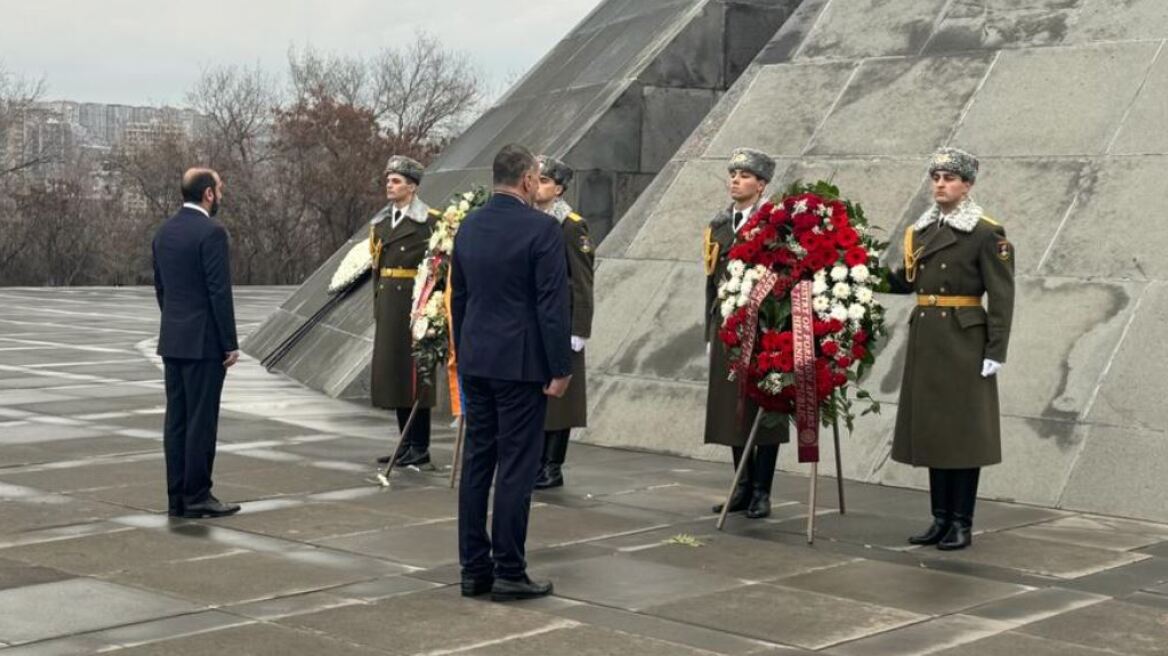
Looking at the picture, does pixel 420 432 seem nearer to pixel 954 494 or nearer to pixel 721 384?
pixel 721 384

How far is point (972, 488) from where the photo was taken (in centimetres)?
880

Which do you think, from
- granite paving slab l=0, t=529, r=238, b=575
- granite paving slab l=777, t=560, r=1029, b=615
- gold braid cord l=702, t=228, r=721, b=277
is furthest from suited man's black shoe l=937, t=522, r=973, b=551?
granite paving slab l=0, t=529, r=238, b=575

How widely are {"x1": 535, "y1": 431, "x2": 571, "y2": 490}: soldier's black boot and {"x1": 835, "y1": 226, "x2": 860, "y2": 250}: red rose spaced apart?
8.43 feet

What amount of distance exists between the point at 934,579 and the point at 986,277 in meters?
1.65

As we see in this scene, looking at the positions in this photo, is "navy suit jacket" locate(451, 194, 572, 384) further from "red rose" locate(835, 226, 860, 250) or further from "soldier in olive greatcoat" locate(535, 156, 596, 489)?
"soldier in olive greatcoat" locate(535, 156, 596, 489)

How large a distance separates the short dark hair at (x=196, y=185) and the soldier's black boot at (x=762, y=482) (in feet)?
11.5

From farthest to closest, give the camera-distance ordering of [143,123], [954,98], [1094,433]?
[143,123] → [954,98] → [1094,433]

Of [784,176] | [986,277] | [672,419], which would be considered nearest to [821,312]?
[986,277]

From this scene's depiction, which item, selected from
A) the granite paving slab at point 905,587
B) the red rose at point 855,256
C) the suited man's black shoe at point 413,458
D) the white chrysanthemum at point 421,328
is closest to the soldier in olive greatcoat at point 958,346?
the red rose at point 855,256

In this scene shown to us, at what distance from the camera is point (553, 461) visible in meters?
10.6

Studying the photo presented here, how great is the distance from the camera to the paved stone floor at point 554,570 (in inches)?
264

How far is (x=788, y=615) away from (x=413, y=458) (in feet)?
15.5

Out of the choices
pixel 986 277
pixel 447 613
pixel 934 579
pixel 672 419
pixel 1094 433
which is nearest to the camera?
pixel 447 613

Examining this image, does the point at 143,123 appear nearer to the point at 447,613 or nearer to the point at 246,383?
the point at 246,383
